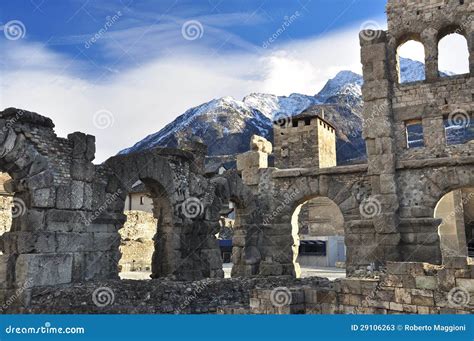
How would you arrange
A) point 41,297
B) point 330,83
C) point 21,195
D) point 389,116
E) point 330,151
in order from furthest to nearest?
point 330,83 → point 330,151 → point 389,116 → point 21,195 → point 41,297

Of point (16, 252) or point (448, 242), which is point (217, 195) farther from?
point (448, 242)

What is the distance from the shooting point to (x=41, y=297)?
8141 mm

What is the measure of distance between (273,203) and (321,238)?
37.1 ft

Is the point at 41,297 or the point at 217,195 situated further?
the point at 217,195

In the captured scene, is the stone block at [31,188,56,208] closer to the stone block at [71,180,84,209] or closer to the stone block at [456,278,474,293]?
the stone block at [71,180,84,209]

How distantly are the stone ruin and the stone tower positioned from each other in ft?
44.9

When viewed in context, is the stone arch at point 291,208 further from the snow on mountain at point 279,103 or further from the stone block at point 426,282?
the snow on mountain at point 279,103

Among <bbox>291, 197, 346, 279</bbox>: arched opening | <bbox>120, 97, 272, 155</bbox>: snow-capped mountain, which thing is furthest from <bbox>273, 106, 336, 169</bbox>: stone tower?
<bbox>120, 97, 272, 155</bbox>: snow-capped mountain

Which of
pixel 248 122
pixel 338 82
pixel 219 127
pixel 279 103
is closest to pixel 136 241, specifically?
pixel 219 127

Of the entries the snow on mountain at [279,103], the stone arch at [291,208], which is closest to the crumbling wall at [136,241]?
the stone arch at [291,208]

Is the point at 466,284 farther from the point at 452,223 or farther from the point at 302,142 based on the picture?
the point at 302,142

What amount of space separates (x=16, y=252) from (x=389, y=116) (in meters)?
10.2

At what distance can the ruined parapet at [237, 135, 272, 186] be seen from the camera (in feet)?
50.5

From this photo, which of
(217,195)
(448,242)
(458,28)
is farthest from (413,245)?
(448,242)
